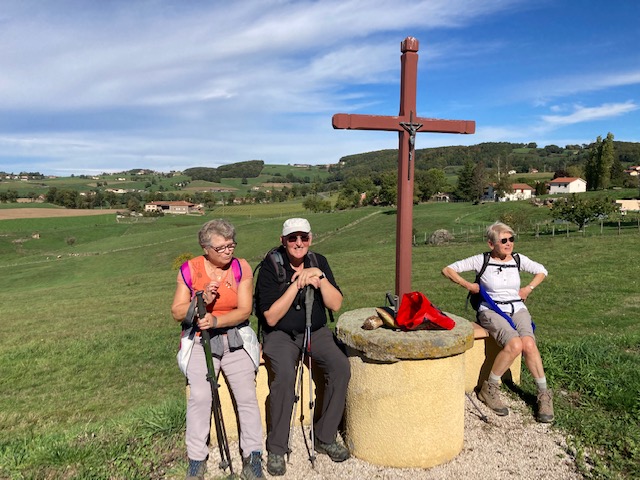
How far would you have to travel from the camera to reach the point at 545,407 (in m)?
4.98

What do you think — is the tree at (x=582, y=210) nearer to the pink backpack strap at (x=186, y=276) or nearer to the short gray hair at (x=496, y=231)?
the short gray hair at (x=496, y=231)

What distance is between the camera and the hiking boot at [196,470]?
4.00 m

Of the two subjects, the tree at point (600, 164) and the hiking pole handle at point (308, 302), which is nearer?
the hiking pole handle at point (308, 302)

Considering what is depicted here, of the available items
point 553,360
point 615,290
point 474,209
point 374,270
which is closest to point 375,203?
point 474,209

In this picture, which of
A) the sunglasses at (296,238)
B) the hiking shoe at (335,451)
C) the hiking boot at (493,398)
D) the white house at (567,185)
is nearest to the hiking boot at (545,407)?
the hiking boot at (493,398)

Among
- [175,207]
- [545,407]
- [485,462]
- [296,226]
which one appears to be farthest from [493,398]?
[175,207]

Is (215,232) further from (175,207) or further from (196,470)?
(175,207)

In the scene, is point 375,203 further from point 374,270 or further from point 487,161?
point 487,161

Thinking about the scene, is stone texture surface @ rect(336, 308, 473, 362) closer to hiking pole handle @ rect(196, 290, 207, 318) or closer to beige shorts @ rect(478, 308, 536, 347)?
beige shorts @ rect(478, 308, 536, 347)

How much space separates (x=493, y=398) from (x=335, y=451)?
6.97 ft

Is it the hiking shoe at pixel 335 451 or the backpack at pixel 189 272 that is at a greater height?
the backpack at pixel 189 272

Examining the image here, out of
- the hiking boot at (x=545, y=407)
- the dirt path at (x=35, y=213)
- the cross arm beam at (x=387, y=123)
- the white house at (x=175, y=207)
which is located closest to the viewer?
the hiking boot at (x=545, y=407)

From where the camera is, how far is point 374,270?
930 inches

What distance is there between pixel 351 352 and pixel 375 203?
305ft
